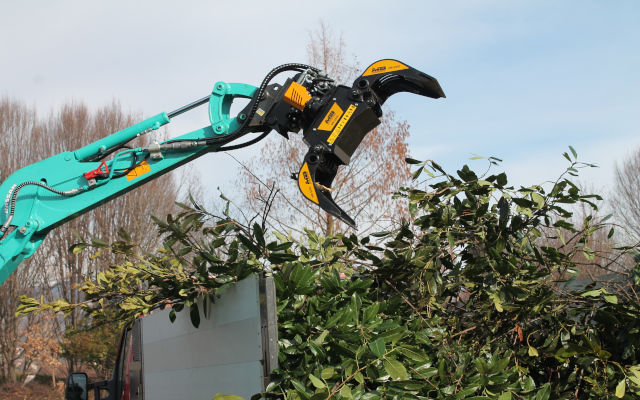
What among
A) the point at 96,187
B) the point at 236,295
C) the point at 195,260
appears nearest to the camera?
the point at 236,295

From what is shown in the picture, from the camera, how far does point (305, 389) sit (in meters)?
2.52

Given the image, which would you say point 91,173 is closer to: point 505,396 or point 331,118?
point 331,118

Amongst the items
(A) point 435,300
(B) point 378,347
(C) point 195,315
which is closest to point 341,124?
(A) point 435,300

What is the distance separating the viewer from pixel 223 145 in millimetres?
4273

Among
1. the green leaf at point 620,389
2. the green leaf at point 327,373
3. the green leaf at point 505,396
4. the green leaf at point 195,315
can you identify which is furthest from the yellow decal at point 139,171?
the green leaf at point 620,389

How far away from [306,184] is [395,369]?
160 cm

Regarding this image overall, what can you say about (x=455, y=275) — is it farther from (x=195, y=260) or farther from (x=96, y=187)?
(x=96, y=187)

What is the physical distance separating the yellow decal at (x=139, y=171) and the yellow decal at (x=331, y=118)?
3.90 feet

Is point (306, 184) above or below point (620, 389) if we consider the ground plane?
above

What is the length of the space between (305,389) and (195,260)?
109 centimetres

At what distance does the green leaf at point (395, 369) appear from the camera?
246 cm

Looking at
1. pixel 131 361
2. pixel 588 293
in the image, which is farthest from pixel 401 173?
pixel 588 293

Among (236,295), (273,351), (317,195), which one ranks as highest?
(317,195)

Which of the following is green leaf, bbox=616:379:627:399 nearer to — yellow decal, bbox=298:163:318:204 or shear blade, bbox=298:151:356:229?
shear blade, bbox=298:151:356:229
